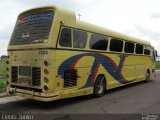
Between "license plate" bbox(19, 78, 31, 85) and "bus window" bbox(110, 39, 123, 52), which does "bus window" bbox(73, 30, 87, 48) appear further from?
"bus window" bbox(110, 39, 123, 52)

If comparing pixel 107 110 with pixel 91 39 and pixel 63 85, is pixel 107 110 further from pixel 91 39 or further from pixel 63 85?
pixel 91 39

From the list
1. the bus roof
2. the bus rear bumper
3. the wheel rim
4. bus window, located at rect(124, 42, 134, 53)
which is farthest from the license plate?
bus window, located at rect(124, 42, 134, 53)

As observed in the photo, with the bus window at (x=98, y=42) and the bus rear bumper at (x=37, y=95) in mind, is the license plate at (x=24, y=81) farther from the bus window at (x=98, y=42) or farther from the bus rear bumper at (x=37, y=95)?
the bus window at (x=98, y=42)

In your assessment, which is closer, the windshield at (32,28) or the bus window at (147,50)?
the windshield at (32,28)

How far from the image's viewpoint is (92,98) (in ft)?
45.7

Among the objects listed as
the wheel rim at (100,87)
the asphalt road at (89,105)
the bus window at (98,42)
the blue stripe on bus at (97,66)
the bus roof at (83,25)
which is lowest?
the asphalt road at (89,105)

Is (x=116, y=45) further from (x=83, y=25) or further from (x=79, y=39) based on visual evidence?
(x=79, y=39)

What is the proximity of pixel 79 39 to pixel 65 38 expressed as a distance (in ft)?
3.26

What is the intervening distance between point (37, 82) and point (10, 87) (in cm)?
157

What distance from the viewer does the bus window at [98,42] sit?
1354cm

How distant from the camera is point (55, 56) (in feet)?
36.5

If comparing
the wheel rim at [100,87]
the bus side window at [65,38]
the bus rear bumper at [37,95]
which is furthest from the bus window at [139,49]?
the bus rear bumper at [37,95]

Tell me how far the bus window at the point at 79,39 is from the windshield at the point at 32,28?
4.00 feet

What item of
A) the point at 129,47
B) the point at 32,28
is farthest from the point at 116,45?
the point at 32,28
